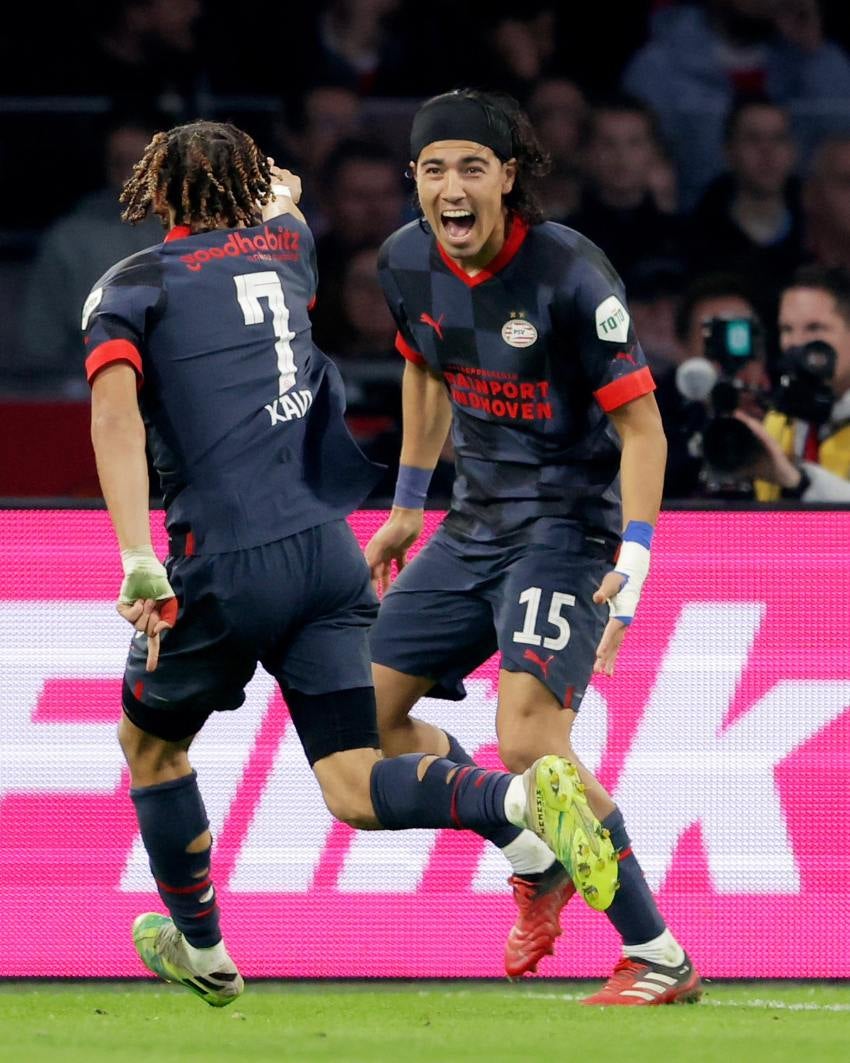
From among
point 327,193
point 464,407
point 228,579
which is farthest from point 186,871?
point 327,193

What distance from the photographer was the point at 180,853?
4.65 m

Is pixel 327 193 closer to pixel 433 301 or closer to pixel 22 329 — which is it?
pixel 22 329

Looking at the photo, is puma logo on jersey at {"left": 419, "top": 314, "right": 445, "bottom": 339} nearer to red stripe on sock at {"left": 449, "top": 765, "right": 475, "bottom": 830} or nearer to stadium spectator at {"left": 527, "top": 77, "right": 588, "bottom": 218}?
red stripe on sock at {"left": 449, "top": 765, "right": 475, "bottom": 830}

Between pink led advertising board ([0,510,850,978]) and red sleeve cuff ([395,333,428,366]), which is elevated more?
red sleeve cuff ([395,333,428,366])

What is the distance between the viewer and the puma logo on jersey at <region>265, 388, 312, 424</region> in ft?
14.6

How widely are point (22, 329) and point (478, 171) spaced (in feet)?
15.4

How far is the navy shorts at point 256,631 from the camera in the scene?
4.35 metres

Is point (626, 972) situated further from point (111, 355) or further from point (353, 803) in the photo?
point (111, 355)

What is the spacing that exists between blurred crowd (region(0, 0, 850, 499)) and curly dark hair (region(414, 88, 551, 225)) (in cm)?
316

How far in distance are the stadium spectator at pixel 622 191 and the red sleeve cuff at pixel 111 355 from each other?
5.29m

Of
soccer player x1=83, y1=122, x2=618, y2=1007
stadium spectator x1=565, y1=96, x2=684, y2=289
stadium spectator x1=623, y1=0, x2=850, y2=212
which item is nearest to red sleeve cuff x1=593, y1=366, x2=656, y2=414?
soccer player x1=83, y1=122, x2=618, y2=1007

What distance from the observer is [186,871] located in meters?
4.66

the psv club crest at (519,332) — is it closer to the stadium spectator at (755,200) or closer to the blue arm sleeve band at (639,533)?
the blue arm sleeve band at (639,533)

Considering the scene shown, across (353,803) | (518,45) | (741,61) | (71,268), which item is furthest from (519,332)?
(741,61)
